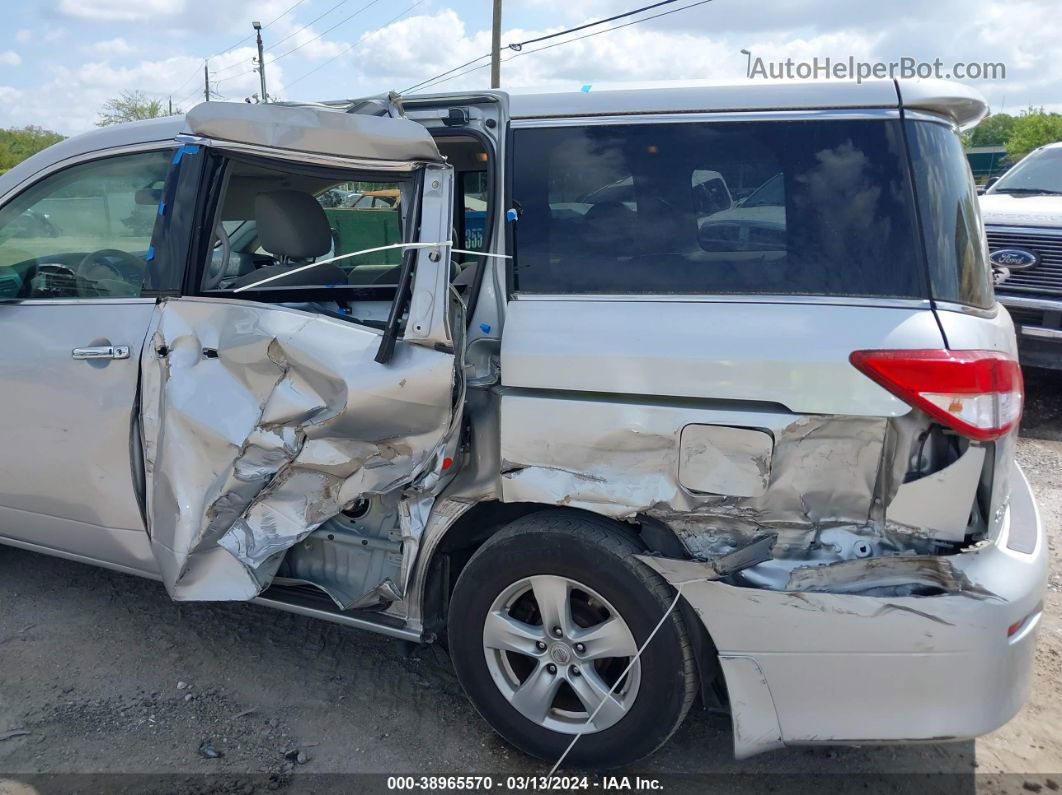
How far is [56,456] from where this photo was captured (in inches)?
128

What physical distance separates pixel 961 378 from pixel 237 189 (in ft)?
9.40

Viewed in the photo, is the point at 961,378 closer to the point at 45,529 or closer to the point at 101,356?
the point at 101,356

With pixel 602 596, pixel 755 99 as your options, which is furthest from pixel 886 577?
pixel 755 99

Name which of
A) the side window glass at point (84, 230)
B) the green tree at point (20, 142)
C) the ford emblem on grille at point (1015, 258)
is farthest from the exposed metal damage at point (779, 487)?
the green tree at point (20, 142)

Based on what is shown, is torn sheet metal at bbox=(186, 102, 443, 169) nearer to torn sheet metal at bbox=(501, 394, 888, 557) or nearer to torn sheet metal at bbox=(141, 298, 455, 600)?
torn sheet metal at bbox=(141, 298, 455, 600)

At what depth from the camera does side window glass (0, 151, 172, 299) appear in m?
3.21

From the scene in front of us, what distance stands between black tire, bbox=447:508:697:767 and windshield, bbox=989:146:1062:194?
6818 millimetres

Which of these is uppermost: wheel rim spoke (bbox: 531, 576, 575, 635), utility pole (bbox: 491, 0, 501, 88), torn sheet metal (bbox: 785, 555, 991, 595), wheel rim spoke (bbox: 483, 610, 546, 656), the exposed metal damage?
utility pole (bbox: 491, 0, 501, 88)

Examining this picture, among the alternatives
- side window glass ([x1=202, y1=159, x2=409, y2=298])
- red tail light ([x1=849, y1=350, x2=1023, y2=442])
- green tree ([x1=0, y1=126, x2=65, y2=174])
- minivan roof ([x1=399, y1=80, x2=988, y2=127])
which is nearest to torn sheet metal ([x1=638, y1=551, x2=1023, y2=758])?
red tail light ([x1=849, y1=350, x2=1023, y2=442])

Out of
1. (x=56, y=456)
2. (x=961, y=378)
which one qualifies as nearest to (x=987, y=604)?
(x=961, y=378)

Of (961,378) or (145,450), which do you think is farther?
(145,450)

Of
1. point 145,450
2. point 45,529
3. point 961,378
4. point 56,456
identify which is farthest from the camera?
point 45,529

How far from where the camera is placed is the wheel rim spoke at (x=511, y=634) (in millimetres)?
2742

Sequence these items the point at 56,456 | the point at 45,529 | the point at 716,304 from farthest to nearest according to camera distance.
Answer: the point at 45,529
the point at 56,456
the point at 716,304
